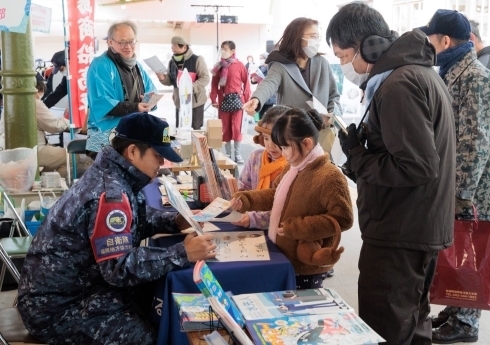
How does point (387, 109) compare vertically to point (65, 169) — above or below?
above

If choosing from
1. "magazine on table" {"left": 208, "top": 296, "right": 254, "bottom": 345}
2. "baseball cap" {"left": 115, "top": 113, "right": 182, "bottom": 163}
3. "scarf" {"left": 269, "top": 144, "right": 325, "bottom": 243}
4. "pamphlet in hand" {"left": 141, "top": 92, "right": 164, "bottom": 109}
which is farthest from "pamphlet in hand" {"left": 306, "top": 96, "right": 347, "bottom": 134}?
"pamphlet in hand" {"left": 141, "top": 92, "right": 164, "bottom": 109}

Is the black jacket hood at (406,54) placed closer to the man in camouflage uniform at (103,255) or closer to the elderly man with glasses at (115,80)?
the man in camouflage uniform at (103,255)

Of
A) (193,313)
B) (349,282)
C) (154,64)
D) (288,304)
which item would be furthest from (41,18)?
(288,304)

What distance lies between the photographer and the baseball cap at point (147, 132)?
1.90m

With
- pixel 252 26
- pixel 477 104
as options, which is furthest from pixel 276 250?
pixel 252 26

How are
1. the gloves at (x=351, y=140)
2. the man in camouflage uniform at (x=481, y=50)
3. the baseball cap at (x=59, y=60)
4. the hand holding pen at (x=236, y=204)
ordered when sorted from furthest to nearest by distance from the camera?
the baseball cap at (x=59, y=60), the man in camouflage uniform at (x=481, y=50), the hand holding pen at (x=236, y=204), the gloves at (x=351, y=140)

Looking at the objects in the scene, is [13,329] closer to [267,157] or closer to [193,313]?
[193,313]

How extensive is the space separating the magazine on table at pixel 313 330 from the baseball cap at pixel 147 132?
705mm

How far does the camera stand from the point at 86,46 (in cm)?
561

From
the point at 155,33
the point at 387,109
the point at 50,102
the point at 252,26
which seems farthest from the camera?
the point at 155,33

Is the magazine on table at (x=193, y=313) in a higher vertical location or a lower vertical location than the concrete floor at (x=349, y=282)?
higher

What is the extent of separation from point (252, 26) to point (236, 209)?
46.9 feet

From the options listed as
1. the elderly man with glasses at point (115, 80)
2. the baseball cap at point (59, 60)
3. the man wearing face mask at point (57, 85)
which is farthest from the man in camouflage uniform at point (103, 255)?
the baseball cap at point (59, 60)

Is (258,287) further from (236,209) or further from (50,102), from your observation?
(50,102)
